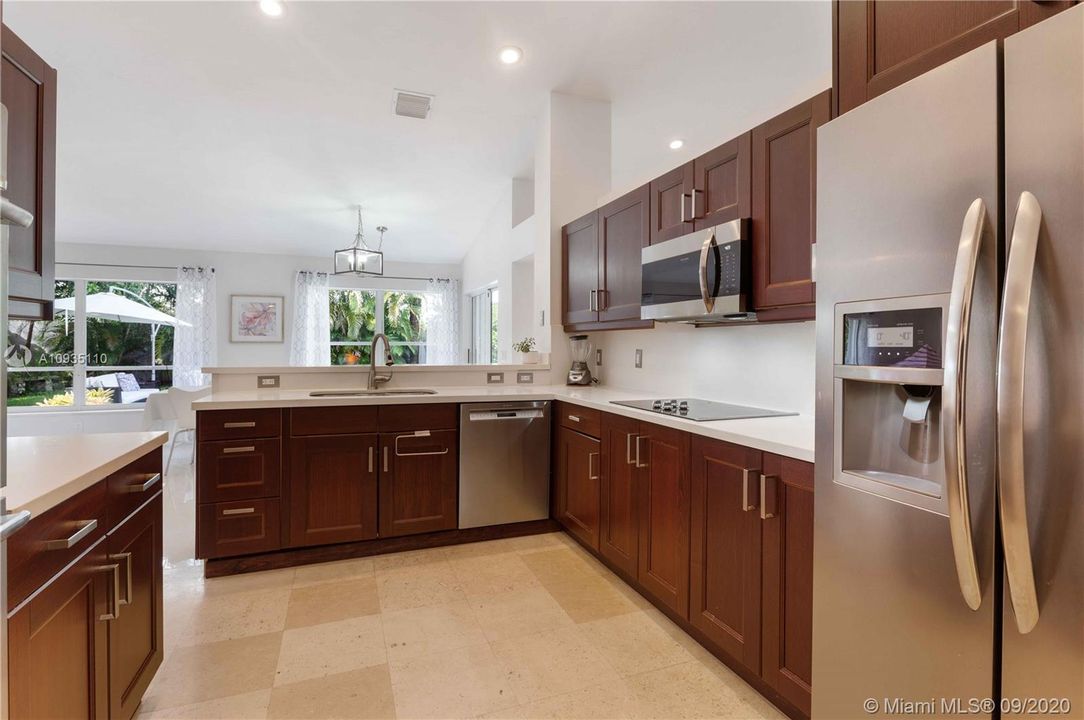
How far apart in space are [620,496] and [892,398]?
1.53 metres

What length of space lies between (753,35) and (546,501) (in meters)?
2.89

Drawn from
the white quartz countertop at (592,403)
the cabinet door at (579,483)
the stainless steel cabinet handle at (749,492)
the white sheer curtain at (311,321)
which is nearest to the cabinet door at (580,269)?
the white quartz countertop at (592,403)

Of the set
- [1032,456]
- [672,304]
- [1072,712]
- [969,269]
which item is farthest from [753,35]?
[1072,712]

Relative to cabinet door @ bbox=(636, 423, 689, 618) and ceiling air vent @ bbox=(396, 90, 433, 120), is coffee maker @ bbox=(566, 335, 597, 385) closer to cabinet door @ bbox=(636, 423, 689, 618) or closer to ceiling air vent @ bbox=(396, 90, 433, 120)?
cabinet door @ bbox=(636, 423, 689, 618)

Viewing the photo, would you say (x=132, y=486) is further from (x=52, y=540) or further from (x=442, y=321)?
(x=442, y=321)

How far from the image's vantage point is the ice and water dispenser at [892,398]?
0.99 m

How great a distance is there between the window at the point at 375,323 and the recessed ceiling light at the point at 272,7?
15.1 ft

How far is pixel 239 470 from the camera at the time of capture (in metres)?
2.60

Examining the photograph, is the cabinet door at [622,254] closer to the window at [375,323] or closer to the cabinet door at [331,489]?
the cabinet door at [331,489]

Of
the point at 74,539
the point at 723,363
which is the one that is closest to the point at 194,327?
the point at 74,539

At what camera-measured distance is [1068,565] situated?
2.61 feet

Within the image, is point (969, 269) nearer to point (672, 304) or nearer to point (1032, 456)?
point (1032, 456)

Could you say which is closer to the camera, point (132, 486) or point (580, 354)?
point (132, 486)

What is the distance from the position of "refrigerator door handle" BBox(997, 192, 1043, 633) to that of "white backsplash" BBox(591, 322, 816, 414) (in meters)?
1.38
